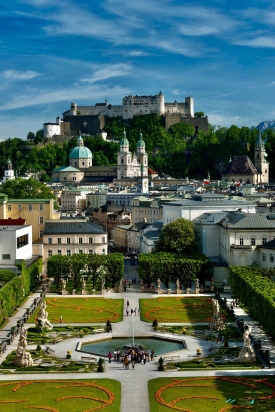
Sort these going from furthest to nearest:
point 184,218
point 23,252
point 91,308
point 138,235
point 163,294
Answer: point 138,235 < point 184,218 < point 23,252 < point 163,294 < point 91,308

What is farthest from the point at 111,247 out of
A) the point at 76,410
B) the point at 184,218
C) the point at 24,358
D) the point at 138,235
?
the point at 76,410

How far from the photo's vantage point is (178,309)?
70312 mm

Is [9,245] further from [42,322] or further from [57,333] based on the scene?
[57,333]

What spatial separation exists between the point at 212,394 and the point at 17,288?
32.3 m

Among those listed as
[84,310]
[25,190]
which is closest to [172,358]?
[84,310]

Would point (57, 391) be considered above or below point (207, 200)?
below

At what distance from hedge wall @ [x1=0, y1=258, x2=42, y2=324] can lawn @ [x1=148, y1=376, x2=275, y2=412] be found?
71.1ft

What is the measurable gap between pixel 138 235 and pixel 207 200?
28.0m

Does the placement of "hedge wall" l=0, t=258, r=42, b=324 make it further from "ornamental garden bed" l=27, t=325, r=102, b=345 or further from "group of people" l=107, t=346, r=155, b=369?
"group of people" l=107, t=346, r=155, b=369

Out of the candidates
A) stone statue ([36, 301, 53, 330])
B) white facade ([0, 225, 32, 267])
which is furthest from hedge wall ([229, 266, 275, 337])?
white facade ([0, 225, 32, 267])

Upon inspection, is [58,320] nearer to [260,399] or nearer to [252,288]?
[252,288]

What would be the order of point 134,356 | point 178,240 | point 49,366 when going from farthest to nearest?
1. point 178,240
2. point 134,356
3. point 49,366

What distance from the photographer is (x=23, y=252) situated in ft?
285

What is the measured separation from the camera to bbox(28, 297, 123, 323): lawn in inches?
2569
